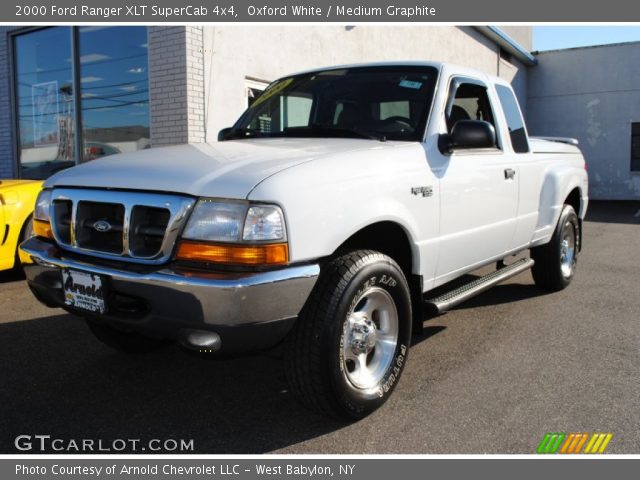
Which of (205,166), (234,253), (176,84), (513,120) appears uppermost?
(176,84)

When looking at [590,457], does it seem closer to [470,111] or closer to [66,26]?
[470,111]

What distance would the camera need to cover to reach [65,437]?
9.25 feet

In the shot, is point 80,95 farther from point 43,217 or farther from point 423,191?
point 423,191

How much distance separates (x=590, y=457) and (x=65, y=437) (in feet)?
8.00

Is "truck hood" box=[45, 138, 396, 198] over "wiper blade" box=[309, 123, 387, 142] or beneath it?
beneath

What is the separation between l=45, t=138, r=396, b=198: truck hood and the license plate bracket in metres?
0.44

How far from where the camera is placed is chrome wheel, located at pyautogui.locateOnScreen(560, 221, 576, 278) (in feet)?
19.2

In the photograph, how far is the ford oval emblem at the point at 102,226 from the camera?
108 inches

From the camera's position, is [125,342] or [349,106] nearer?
[125,342]

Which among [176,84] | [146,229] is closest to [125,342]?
[146,229]

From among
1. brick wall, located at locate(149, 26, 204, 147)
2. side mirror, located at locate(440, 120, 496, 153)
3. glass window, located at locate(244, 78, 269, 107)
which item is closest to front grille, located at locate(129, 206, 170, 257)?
side mirror, located at locate(440, 120, 496, 153)

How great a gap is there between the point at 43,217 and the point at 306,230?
1.54 metres

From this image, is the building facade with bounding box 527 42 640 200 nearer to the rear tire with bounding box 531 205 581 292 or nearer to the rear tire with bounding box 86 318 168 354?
the rear tire with bounding box 531 205 581 292

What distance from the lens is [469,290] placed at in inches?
155
